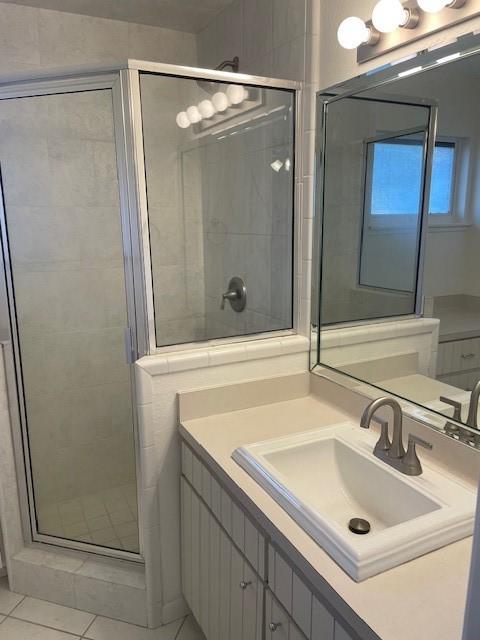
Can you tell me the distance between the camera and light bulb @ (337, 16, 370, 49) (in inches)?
55.1

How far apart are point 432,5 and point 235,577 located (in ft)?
5.39

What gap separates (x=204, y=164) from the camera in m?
2.10

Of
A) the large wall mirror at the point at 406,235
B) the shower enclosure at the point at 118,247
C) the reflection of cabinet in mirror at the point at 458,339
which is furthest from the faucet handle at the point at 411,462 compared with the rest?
the shower enclosure at the point at 118,247

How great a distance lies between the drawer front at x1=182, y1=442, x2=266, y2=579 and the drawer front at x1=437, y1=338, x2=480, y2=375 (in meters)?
0.71

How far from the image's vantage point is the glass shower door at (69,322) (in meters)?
2.05

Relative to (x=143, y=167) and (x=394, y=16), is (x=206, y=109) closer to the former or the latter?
(x=143, y=167)

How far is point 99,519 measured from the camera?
220cm

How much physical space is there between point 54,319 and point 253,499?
5.08 ft

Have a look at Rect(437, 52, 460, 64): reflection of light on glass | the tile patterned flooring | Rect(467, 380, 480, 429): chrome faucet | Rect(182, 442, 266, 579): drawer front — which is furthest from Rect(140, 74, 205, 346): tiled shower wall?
the tile patterned flooring

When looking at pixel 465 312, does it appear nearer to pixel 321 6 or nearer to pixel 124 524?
pixel 321 6

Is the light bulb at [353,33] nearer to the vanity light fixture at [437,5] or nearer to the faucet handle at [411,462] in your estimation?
the vanity light fixture at [437,5]

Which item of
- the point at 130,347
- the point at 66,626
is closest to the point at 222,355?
the point at 130,347

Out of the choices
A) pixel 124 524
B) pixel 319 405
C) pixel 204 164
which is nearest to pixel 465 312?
pixel 319 405

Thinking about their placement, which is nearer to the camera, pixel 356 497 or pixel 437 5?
pixel 437 5
